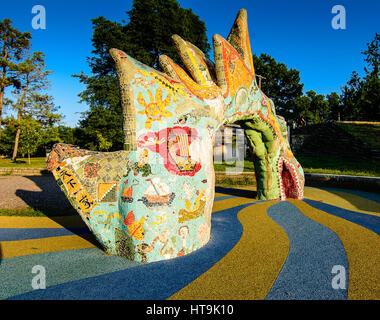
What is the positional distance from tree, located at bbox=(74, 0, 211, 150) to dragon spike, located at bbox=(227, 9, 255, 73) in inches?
710

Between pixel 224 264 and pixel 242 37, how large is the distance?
14.2ft

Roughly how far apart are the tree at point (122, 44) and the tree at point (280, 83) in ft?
44.5

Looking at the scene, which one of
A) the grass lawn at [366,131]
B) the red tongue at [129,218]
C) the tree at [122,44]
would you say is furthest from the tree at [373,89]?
the red tongue at [129,218]

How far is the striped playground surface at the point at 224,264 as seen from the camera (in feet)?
7.28

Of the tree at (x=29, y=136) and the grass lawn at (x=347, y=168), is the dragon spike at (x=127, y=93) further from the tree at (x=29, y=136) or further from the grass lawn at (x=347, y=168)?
the tree at (x=29, y=136)

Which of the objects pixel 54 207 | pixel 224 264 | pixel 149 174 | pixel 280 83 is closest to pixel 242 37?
pixel 149 174

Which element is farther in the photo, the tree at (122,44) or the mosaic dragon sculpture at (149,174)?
the tree at (122,44)

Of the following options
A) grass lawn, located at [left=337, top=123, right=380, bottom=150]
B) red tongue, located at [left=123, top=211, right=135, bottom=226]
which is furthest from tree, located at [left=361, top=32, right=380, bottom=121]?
red tongue, located at [left=123, top=211, right=135, bottom=226]

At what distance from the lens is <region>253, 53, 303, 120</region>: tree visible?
3170 centimetres

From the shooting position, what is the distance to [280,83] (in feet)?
106

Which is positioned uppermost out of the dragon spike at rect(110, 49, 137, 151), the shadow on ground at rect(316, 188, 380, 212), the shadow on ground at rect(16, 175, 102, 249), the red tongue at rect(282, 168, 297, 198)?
the dragon spike at rect(110, 49, 137, 151)

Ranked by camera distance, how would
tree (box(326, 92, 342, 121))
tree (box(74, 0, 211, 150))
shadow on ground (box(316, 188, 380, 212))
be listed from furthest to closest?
tree (box(326, 92, 342, 121)) → tree (box(74, 0, 211, 150)) → shadow on ground (box(316, 188, 380, 212))

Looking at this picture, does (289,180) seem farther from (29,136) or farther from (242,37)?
(29,136)

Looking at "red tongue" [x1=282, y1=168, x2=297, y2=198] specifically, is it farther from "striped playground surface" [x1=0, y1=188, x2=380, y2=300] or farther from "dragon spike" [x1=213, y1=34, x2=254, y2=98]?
"dragon spike" [x1=213, y1=34, x2=254, y2=98]
